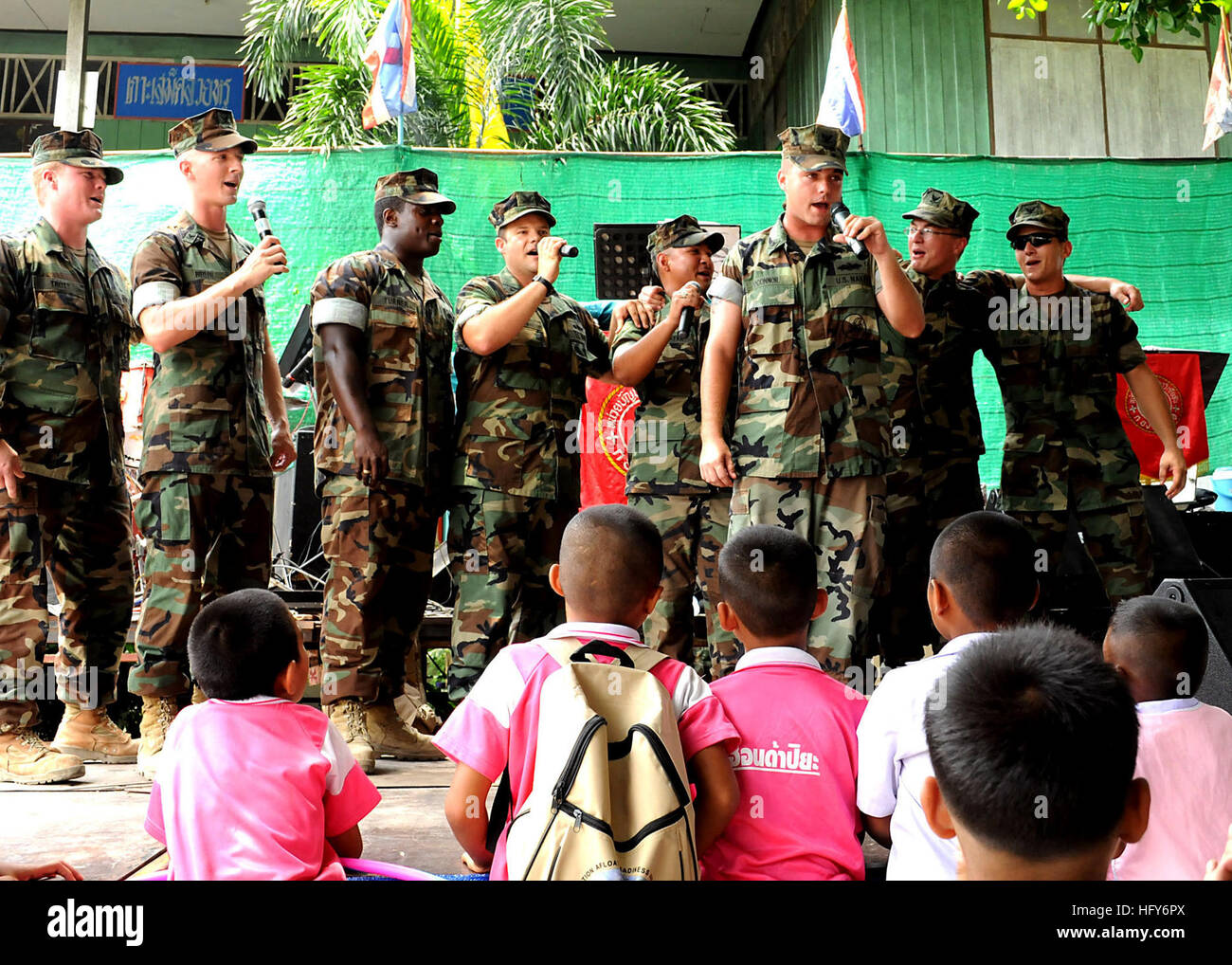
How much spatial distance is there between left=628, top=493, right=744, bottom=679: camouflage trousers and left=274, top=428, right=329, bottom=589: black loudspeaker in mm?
2274

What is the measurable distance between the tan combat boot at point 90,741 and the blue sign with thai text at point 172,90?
38.2ft

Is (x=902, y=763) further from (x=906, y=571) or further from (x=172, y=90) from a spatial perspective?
(x=172, y=90)

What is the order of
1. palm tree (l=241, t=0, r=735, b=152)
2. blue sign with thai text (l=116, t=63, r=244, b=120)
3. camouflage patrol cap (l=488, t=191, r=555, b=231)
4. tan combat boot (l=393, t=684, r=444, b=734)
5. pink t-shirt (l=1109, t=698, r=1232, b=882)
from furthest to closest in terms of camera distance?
blue sign with thai text (l=116, t=63, r=244, b=120) < palm tree (l=241, t=0, r=735, b=152) < tan combat boot (l=393, t=684, r=444, b=734) < camouflage patrol cap (l=488, t=191, r=555, b=231) < pink t-shirt (l=1109, t=698, r=1232, b=882)

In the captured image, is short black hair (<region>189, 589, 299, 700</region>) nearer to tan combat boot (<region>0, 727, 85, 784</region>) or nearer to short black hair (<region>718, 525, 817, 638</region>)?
short black hair (<region>718, 525, 817, 638</region>)

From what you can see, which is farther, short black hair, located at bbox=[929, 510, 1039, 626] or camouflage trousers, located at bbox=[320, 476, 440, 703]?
camouflage trousers, located at bbox=[320, 476, 440, 703]

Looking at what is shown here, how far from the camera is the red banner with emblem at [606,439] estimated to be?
6.40m

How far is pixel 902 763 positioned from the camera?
1.94m

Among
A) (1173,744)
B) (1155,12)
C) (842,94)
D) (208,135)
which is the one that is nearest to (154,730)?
(208,135)

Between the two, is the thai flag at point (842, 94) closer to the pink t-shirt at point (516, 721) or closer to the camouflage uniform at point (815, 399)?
the camouflage uniform at point (815, 399)

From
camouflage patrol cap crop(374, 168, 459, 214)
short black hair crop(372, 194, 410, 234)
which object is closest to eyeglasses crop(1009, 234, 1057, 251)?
camouflage patrol cap crop(374, 168, 459, 214)

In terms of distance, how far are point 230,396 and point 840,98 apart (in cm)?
560

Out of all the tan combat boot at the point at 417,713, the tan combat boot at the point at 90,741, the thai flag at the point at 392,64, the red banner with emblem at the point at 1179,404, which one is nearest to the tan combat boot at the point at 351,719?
the tan combat boot at the point at 417,713

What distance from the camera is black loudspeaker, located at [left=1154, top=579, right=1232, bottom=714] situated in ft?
8.76

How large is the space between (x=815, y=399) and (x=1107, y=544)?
147 cm
